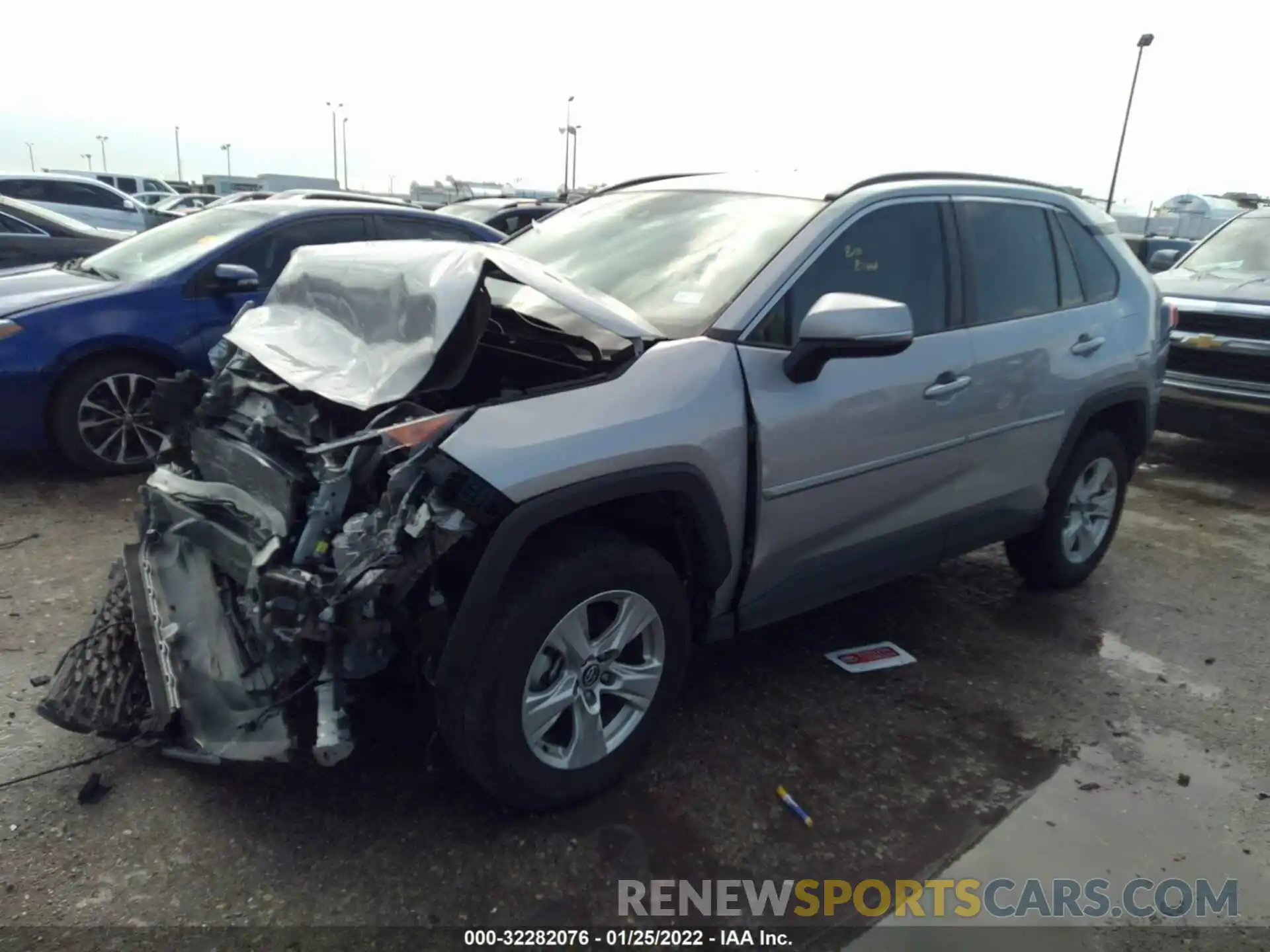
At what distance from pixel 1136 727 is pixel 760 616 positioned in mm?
1581

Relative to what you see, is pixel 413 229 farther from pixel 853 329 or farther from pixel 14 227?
pixel 14 227

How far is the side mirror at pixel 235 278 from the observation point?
525 centimetres

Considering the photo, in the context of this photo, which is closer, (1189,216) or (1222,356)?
(1222,356)

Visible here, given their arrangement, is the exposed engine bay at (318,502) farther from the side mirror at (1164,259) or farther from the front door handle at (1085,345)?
the side mirror at (1164,259)

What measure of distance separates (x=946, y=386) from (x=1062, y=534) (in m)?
1.44

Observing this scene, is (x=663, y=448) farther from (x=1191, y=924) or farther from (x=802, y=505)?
(x=1191, y=924)

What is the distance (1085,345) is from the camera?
4121 millimetres

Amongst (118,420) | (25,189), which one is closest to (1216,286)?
(118,420)

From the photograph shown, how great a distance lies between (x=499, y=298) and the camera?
10.5 feet

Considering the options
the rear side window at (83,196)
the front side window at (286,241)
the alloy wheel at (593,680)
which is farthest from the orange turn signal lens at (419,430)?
the rear side window at (83,196)

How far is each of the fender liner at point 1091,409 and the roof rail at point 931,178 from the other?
100 cm

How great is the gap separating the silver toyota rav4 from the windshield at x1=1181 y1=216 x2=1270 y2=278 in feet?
16.3

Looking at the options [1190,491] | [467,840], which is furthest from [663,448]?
[1190,491]
